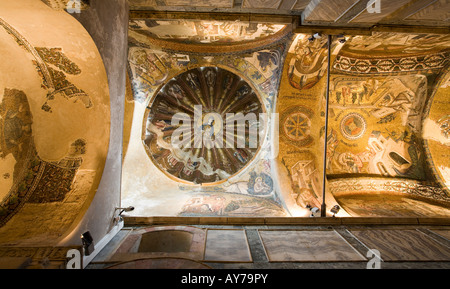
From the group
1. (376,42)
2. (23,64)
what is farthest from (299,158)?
(23,64)

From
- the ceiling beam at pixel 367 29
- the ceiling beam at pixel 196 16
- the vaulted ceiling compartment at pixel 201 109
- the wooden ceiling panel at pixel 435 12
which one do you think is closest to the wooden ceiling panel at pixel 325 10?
the ceiling beam at pixel 367 29

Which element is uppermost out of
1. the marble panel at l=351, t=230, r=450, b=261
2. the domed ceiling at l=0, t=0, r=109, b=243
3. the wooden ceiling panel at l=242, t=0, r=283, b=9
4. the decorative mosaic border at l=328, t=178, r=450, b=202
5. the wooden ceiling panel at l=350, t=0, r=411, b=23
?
the wooden ceiling panel at l=242, t=0, r=283, b=9

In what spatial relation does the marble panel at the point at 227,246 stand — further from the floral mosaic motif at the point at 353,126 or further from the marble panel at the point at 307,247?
the floral mosaic motif at the point at 353,126

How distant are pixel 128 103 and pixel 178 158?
2.48m

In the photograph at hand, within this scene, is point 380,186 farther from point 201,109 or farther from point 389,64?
point 201,109

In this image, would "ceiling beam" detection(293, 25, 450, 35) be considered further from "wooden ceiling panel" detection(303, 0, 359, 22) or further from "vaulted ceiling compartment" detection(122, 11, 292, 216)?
"vaulted ceiling compartment" detection(122, 11, 292, 216)

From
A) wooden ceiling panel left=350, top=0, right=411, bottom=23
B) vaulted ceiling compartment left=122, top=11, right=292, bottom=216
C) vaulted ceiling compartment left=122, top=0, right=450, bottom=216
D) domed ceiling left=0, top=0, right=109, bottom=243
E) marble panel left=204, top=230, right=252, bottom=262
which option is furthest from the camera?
vaulted ceiling compartment left=122, top=11, right=292, bottom=216

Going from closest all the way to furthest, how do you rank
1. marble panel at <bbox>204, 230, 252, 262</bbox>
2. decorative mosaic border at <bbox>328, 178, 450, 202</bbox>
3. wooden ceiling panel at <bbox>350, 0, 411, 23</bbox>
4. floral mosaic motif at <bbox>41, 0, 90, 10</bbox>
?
floral mosaic motif at <bbox>41, 0, 90, 10</bbox>, wooden ceiling panel at <bbox>350, 0, 411, 23</bbox>, marble panel at <bbox>204, 230, 252, 262</bbox>, decorative mosaic border at <bbox>328, 178, 450, 202</bbox>

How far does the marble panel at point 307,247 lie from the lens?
3.64 metres

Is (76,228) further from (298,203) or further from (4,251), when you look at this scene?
(298,203)

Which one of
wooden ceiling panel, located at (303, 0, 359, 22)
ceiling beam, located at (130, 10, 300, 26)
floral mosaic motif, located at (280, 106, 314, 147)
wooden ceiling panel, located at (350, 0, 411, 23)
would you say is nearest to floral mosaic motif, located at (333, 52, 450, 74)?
floral mosaic motif, located at (280, 106, 314, 147)

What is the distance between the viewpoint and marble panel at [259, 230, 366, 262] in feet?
11.9

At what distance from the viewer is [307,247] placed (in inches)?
155

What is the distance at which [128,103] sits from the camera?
695cm
